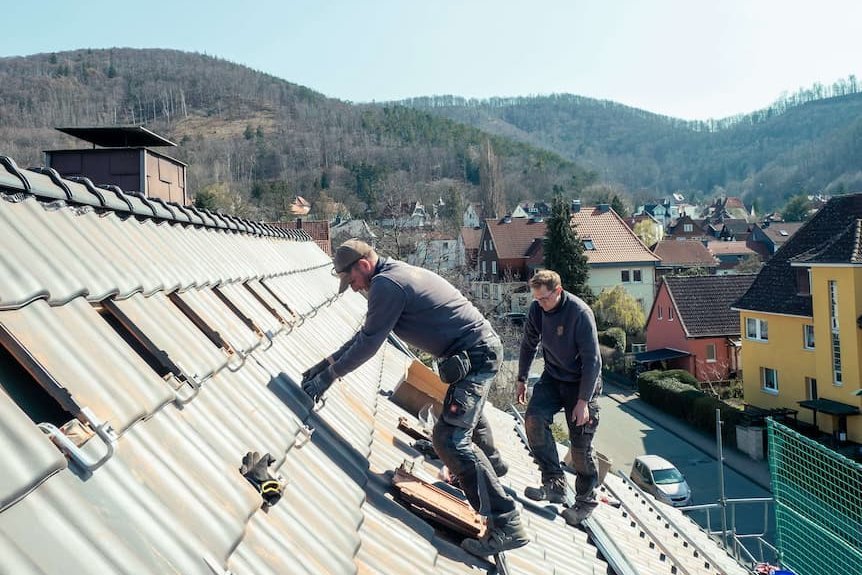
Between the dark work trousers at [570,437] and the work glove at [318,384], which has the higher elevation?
the work glove at [318,384]

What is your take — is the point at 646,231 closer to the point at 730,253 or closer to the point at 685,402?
the point at 730,253

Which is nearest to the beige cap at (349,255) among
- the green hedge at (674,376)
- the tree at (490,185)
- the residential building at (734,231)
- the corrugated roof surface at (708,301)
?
the green hedge at (674,376)

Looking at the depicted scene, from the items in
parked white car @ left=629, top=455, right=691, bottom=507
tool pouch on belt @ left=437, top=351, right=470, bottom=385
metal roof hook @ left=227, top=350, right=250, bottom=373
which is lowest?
parked white car @ left=629, top=455, right=691, bottom=507

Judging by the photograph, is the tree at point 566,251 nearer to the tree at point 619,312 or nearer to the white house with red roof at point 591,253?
the tree at point 619,312

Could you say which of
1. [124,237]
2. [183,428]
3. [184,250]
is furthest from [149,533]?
[184,250]

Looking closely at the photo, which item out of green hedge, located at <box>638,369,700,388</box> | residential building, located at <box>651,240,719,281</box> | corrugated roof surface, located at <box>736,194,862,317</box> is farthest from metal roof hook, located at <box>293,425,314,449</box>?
residential building, located at <box>651,240,719,281</box>

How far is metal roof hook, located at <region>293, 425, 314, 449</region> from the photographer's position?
3923 millimetres

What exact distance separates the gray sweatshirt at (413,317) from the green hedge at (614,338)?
3806 cm

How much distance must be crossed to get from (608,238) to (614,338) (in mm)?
14559

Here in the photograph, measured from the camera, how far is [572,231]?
163ft

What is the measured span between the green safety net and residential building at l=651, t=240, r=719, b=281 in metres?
50.8

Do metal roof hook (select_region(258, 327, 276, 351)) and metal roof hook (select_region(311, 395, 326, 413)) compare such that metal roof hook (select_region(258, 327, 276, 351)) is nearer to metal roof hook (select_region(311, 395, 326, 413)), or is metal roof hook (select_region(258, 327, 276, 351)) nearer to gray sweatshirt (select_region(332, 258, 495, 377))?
metal roof hook (select_region(311, 395, 326, 413))

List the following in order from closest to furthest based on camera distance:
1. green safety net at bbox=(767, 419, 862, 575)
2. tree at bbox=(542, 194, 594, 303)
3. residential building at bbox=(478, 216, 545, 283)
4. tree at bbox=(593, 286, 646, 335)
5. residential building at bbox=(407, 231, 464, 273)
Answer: green safety net at bbox=(767, 419, 862, 575), residential building at bbox=(407, 231, 464, 273), tree at bbox=(593, 286, 646, 335), tree at bbox=(542, 194, 594, 303), residential building at bbox=(478, 216, 545, 283)

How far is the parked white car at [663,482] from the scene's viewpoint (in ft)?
61.4
